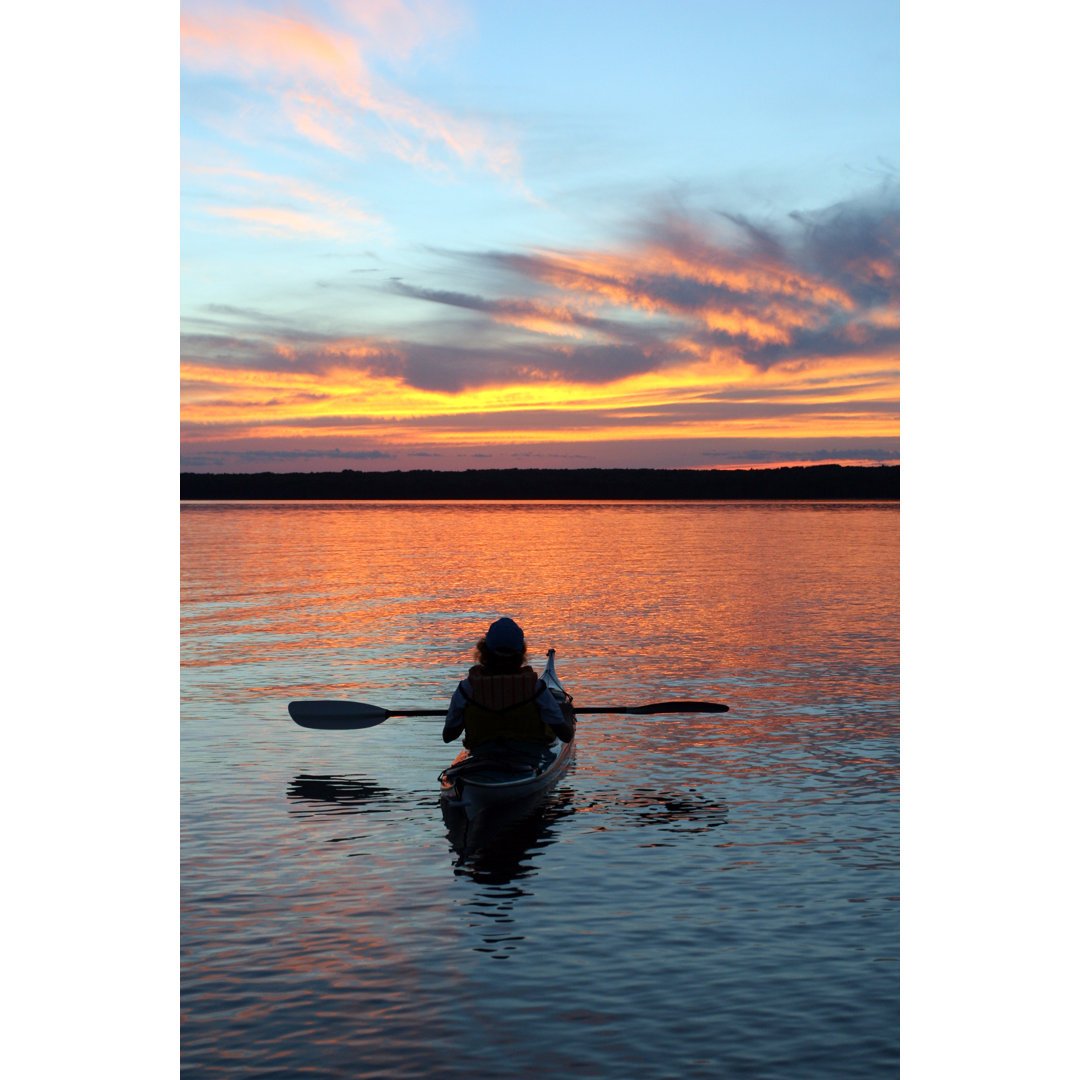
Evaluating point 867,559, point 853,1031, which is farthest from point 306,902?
point 867,559

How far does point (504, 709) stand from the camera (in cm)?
1566

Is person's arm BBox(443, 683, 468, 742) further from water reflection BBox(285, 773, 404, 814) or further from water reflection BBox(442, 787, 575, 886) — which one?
water reflection BBox(285, 773, 404, 814)

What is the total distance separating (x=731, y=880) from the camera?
12.7 meters

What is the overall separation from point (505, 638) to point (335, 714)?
5.96 metres

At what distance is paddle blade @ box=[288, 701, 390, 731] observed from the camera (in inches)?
768

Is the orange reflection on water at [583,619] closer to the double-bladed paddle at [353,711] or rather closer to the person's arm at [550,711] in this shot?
the double-bladed paddle at [353,711]

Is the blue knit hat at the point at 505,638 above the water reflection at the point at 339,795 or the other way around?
above

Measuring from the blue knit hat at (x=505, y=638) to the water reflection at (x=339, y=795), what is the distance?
119 inches

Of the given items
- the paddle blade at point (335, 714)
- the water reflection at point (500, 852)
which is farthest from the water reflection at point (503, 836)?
the paddle blade at point (335, 714)

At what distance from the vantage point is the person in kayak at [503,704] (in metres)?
15.4

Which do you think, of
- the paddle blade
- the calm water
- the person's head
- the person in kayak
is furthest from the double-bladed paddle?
the person's head

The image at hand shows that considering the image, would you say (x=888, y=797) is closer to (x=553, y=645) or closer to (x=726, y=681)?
(x=726, y=681)

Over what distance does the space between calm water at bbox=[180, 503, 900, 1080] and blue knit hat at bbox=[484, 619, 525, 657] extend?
2.35 m
